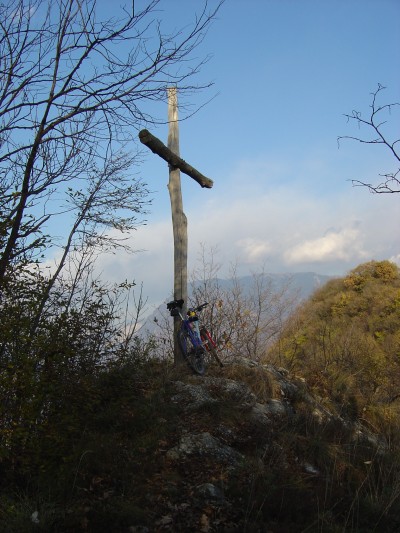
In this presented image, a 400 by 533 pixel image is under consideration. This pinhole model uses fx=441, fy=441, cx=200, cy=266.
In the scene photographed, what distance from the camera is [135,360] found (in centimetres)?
625

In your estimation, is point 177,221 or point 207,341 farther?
point 177,221

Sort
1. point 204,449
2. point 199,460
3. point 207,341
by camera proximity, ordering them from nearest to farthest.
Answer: point 199,460
point 204,449
point 207,341

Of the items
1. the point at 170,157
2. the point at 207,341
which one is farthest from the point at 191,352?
the point at 170,157

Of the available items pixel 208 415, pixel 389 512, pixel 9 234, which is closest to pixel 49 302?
pixel 9 234

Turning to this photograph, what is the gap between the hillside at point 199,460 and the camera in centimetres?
361

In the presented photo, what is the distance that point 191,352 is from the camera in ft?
21.5

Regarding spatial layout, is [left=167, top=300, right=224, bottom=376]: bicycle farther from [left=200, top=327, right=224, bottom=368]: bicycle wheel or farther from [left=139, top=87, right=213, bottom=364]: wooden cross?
[left=139, top=87, right=213, bottom=364]: wooden cross

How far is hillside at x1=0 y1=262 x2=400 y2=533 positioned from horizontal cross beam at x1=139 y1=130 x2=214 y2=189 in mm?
3071

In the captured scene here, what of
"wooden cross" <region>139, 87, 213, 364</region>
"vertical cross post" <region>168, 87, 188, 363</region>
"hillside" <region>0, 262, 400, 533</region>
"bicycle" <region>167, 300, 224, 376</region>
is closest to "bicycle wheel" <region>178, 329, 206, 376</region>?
"bicycle" <region>167, 300, 224, 376</region>

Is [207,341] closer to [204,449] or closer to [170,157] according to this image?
[204,449]

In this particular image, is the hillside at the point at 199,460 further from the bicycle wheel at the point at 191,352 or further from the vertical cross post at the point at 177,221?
the vertical cross post at the point at 177,221

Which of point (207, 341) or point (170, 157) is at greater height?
point (170, 157)

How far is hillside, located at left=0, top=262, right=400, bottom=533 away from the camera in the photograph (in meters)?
3.61

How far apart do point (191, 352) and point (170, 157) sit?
319 cm
